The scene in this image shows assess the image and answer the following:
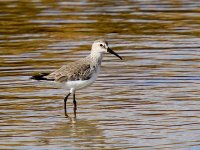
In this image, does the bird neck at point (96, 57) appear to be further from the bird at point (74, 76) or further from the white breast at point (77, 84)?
the white breast at point (77, 84)

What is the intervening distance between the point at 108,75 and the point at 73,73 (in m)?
2.78

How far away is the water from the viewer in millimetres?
14109

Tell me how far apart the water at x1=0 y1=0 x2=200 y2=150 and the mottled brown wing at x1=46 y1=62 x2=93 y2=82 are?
0.58 m

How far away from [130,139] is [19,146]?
1.67m

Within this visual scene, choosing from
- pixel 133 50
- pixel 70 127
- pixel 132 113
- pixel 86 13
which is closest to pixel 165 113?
pixel 132 113

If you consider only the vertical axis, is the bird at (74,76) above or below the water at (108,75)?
above

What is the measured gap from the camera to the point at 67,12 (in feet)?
86.4

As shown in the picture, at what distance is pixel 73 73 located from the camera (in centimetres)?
1591

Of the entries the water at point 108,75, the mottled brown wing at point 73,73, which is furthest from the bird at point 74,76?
the water at point 108,75

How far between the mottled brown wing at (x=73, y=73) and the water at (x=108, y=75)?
1.92 feet

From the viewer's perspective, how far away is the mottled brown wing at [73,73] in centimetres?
1577

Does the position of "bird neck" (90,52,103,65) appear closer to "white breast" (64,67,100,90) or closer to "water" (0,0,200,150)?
"white breast" (64,67,100,90)

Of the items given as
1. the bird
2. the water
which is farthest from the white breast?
Result: the water

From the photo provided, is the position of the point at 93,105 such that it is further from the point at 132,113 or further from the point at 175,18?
the point at 175,18
